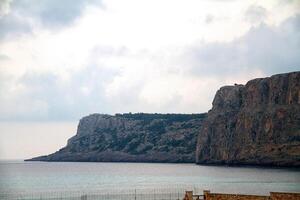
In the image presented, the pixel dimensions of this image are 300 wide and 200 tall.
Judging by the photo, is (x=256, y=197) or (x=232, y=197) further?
(x=232, y=197)

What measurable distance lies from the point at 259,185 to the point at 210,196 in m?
83.1

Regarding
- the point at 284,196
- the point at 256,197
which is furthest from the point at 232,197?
the point at 284,196

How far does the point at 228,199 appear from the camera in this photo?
55.7m

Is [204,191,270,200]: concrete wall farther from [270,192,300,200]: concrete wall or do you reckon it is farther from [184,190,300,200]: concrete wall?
[270,192,300,200]: concrete wall

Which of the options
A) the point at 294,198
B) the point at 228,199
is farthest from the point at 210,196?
the point at 294,198

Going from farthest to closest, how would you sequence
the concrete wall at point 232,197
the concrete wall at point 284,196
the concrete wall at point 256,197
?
the concrete wall at point 232,197
the concrete wall at point 256,197
the concrete wall at point 284,196

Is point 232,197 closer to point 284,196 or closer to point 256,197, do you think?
point 256,197

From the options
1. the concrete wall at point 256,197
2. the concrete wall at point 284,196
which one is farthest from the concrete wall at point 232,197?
the concrete wall at point 284,196

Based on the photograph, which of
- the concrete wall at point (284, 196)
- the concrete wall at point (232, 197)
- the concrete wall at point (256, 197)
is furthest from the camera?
the concrete wall at point (232, 197)

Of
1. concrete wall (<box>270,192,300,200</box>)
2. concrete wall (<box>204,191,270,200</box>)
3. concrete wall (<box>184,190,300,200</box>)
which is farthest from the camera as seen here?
concrete wall (<box>204,191,270,200</box>)

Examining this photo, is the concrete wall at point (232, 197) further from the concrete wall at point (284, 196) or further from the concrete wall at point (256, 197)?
the concrete wall at point (284, 196)

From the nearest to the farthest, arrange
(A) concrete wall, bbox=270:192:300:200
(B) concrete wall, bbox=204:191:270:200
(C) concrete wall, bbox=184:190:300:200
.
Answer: (A) concrete wall, bbox=270:192:300:200
(C) concrete wall, bbox=184:190:300:200
(B) concrete wall, bbox=204:191:270:200

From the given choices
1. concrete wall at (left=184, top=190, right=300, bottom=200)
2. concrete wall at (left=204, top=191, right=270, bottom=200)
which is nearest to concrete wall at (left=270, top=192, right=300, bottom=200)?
concrete wall at (left=184, top=190, right=300, bottom=200)

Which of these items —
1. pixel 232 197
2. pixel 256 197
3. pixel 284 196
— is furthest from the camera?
pixel 232 197
